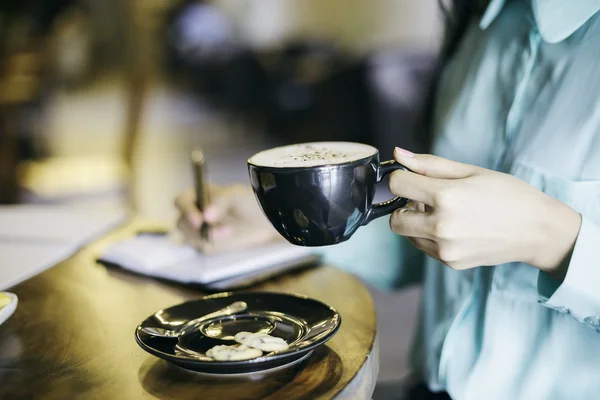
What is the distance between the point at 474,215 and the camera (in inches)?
23.2

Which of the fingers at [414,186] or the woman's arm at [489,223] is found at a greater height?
the fingers at [414,186]

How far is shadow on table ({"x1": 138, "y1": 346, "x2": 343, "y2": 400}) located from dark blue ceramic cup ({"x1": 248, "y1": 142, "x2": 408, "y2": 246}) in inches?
5.0

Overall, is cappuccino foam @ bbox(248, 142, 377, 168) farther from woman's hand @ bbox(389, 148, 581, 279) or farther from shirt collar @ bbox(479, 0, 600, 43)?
shirt collar @ bbox(479, 0, 600, 43)

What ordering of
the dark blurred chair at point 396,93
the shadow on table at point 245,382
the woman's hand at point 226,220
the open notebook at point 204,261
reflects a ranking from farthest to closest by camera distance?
1. the dark blurred chair at point 396,93
2. the woman's hand at point 226,220
3. the open notebook at point 204,261
4. the shadow on table at point 245,382

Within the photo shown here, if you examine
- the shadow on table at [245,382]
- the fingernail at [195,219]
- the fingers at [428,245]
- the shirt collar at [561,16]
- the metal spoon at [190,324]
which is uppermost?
the shirt collar at [561,16]

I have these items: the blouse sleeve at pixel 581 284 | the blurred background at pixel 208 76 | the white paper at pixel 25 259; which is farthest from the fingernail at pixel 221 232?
the blurred background at pixel 208 76

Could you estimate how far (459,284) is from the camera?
89 centimetres

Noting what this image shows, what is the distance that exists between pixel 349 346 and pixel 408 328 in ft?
5.87

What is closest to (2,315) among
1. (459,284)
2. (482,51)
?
(459,284)

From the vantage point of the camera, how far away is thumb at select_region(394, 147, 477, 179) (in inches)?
23.5

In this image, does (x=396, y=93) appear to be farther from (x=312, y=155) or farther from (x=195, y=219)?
(x=312, y=155)

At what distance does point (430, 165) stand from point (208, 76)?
6.74 m

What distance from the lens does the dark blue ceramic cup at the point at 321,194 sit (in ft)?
1.85

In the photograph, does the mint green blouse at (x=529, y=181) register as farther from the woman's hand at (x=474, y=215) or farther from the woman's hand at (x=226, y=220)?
the woman's hand at (x=226, y=220)
